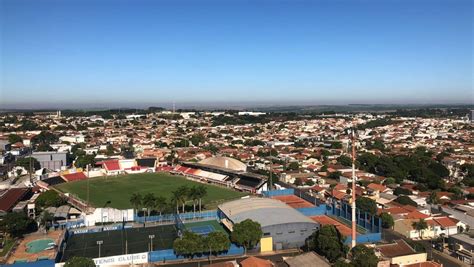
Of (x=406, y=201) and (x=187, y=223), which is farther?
(x=406, y=201)

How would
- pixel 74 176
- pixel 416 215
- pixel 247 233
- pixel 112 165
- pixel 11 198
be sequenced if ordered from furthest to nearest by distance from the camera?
pixel 112 165 < pixel 74 176 < pixel 11 198 < pixel 416 215 < pixel 247 233

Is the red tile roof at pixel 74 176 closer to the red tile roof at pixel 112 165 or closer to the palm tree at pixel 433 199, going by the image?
the red tile roof at pixel 112 165

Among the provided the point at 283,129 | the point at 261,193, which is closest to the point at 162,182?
the point at 261,193

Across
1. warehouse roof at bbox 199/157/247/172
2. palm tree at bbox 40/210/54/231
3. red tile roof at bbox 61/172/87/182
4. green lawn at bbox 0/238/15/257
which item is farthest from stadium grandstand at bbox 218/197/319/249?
red tile roof at bbox 61/172/87/182

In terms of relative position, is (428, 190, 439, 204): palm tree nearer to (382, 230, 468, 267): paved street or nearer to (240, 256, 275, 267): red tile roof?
(382, 230, 468, 267): paved street

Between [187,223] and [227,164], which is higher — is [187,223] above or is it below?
below

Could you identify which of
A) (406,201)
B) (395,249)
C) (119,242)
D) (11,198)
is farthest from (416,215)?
(11,198)

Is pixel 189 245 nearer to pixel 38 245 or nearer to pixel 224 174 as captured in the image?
pixel 38 245
